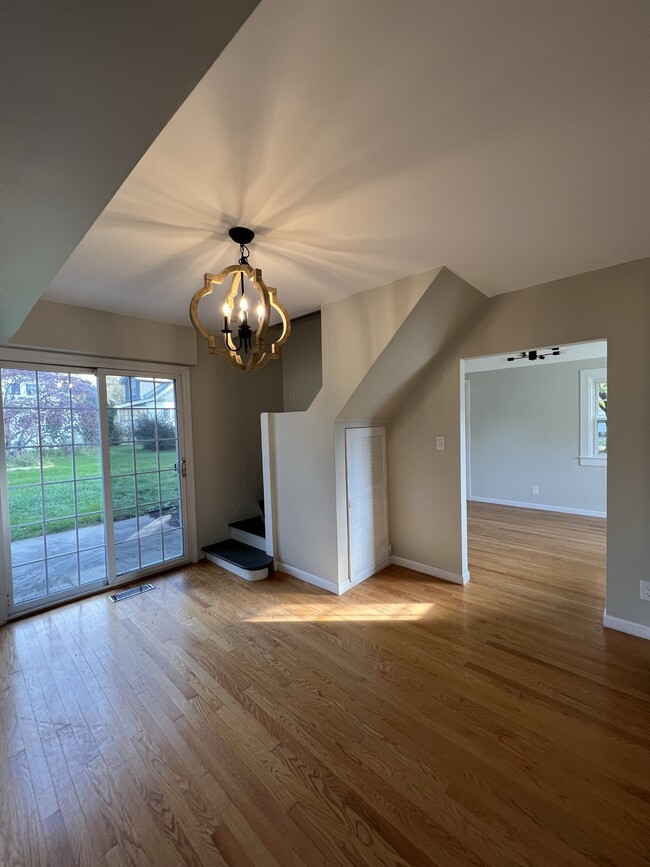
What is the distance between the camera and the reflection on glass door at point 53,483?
284cm

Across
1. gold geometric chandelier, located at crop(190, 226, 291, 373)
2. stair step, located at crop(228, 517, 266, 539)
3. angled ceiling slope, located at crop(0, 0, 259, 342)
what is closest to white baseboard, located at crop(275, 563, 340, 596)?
stair step, located at crop(228, 517, 266, 539)

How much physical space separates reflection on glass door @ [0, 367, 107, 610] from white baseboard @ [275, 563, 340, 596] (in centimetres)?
167

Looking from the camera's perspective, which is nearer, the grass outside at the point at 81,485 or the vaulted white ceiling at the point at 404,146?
the vaulted white ceiling at the point at 404,146

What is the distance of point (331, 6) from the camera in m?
0.82

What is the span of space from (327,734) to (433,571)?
196cm

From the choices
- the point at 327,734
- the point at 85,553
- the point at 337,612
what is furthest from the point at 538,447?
the point at 85,553

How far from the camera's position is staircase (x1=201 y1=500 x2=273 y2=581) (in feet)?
11.2

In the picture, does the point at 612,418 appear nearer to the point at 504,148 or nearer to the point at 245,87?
the point at 504,148

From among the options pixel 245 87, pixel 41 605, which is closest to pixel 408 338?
pixel 245 87

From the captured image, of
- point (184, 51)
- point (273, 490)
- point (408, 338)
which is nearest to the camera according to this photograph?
point (184, 51)

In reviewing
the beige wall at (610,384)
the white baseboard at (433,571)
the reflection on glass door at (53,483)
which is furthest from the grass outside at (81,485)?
the beige wall at (610,384)

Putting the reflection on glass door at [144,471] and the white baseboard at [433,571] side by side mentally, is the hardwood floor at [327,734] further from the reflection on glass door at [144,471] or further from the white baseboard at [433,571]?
the reflection on glass door at [144,471]

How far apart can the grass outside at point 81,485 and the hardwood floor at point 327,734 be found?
2.59 feet

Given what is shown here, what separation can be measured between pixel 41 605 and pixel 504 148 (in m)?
4.25
